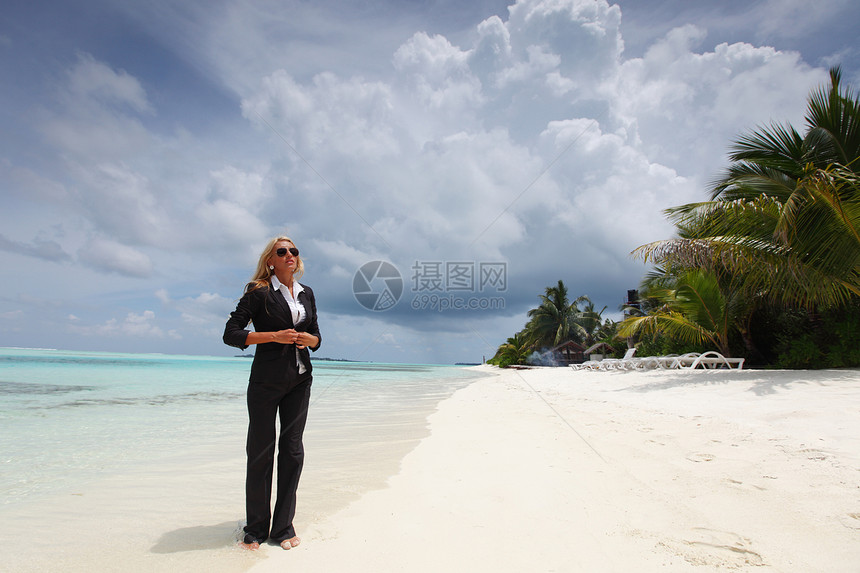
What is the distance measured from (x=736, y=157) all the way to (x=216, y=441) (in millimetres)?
13912

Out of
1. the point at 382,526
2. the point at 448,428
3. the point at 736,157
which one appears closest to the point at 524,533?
the point at 382,526

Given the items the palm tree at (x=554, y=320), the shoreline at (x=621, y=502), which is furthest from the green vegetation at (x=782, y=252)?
the palm tree at (x=554, y=320)

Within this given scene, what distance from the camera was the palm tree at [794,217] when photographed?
26.6 feet

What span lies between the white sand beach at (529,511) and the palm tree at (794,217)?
4.66 meters

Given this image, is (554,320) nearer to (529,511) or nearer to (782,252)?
(782,252)

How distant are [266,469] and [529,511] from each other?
1637mm

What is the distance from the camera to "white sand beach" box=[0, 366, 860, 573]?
83.9 inches

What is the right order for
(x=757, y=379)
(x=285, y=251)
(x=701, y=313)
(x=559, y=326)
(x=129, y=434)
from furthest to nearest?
(x=559, y=326)
(x=701, y=313)
(x=757, y=379)
(x=129, y=434)
(x=285, y=251)

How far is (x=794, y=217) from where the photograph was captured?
328 inches

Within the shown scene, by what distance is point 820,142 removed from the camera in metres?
10.6

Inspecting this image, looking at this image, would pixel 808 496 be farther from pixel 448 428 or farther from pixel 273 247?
pixel 448 428

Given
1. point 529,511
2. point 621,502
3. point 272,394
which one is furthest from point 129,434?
point 621,502

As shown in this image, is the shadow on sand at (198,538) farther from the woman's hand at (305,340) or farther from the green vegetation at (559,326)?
the green vegetation at (559,326)

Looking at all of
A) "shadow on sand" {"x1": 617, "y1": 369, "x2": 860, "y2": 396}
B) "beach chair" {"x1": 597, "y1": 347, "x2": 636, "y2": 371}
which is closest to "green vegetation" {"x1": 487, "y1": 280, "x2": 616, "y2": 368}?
"beach chair" {"x1": 597, "y1": 347, "x2": 636, "y2": 371}
